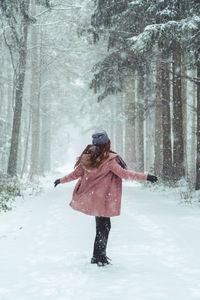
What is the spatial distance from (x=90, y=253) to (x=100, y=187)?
129 centimetres

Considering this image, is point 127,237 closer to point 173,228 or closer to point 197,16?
point 173,228

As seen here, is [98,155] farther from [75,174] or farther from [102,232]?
[102,232]

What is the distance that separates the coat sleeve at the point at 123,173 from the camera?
13.2 feet

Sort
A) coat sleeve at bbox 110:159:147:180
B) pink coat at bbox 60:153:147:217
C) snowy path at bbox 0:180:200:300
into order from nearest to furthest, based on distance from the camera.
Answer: snowy path at bbox 0:180:200:300 < coat sleeve at bbox 110:159:147:180 < pink coat at bbox 60:153:147:217

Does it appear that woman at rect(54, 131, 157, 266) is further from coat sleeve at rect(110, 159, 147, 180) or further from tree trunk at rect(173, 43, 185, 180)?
tree trunk at rect(173, 43, 185, 180)

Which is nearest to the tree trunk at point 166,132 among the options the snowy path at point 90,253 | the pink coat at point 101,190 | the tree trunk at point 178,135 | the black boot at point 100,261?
the tree trunk at point 178,135

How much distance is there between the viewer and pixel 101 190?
431 centimetres

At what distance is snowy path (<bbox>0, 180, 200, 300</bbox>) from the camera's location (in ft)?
11.7

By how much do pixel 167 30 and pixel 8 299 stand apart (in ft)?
26.6

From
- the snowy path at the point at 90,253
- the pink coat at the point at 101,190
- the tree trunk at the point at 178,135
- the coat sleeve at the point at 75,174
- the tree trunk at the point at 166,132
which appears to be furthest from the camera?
the tree trunk at the point at 166,132

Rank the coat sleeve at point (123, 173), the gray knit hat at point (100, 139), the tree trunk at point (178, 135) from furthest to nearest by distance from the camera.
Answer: the tree trunk at point (178, 135) < the gray knit hat at point (100, 139) < the coat sleeve at point (123, 173)

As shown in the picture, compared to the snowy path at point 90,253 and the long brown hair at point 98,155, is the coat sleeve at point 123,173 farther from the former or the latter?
the snowy path at point 90,253

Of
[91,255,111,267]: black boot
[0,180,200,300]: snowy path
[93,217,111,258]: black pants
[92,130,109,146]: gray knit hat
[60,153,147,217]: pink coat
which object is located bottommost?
[0,180,200,300]: snowy path

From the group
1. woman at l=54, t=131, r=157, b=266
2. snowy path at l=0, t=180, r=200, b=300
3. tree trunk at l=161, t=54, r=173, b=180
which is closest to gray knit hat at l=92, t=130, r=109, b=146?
woman at l=54, t=131, r=157, b=266
